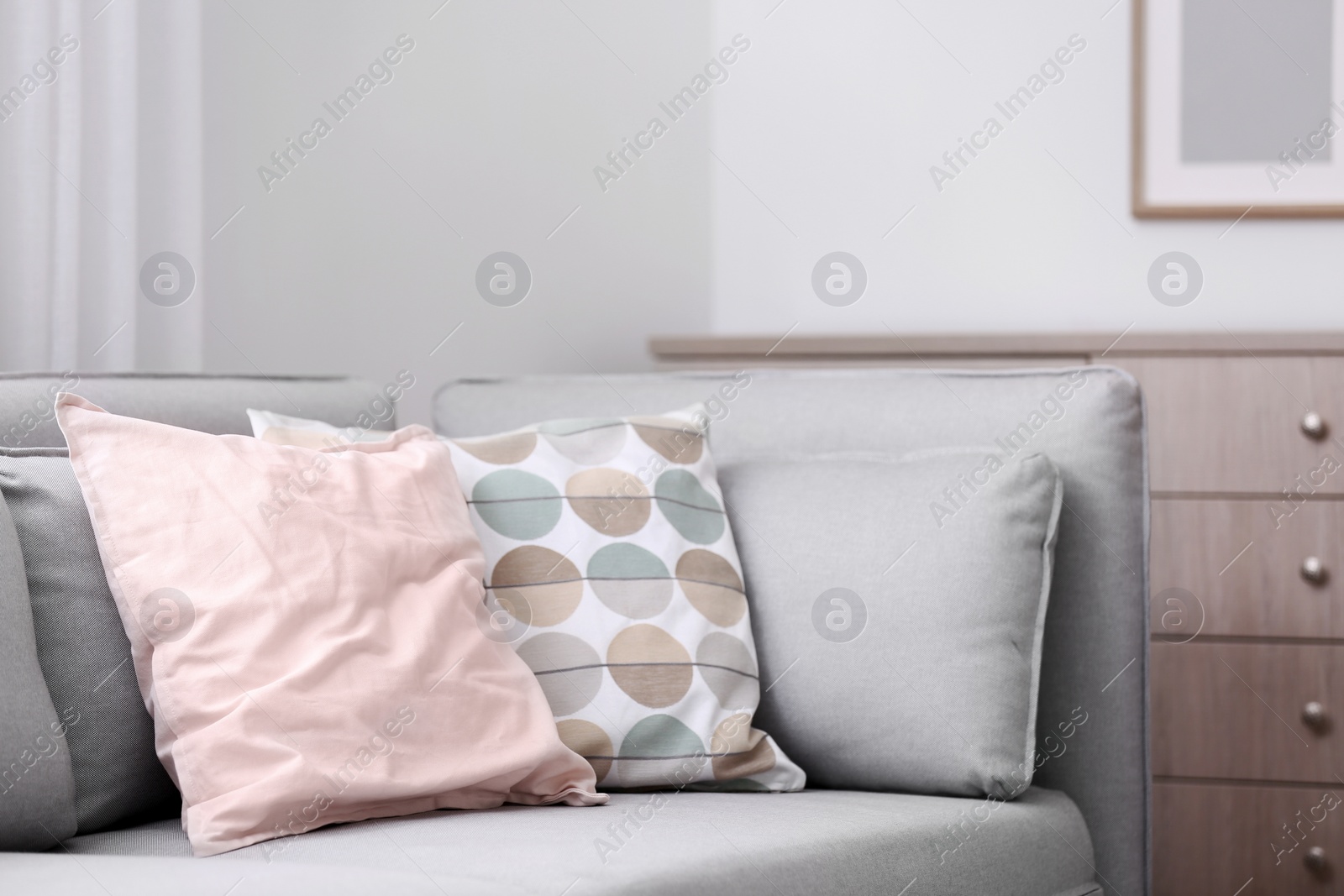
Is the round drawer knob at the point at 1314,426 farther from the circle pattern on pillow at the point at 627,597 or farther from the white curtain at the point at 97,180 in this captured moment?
the white curtain at the point at 97,180

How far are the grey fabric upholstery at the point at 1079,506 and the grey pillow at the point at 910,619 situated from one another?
0.15 feet

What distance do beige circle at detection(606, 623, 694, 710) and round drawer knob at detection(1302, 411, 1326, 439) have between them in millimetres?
1191

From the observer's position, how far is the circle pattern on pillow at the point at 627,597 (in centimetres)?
119

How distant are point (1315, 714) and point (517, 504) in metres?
1.35

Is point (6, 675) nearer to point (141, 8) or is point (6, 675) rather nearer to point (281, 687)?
point (281, 687)

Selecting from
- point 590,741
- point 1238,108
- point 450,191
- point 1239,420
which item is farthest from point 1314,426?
point 450,191

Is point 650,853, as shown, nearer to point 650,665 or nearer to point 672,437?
point 650,665

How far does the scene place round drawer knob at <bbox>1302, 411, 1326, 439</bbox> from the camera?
73.2 inches

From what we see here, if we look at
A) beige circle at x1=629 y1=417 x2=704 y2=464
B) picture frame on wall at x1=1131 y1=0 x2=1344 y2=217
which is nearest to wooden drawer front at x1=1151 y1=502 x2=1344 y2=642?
picture frame on wall at x1=1131 y1=0 x2=1344 y2=217

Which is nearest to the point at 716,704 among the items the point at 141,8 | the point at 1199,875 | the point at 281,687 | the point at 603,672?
the point at 603,672

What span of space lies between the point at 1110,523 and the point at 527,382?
0.79m

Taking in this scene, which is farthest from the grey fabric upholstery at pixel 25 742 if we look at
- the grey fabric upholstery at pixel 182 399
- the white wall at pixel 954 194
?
the white wall at pixel 954 194

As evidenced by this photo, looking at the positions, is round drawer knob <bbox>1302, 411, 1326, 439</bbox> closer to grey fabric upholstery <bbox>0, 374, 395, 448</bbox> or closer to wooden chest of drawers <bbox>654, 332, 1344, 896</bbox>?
wooden chest of drawers <bbox>654, 332, 1344, 896</bbox>

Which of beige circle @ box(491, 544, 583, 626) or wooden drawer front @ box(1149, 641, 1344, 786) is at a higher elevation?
beige circle @ box(491, 544, 583, 626)
